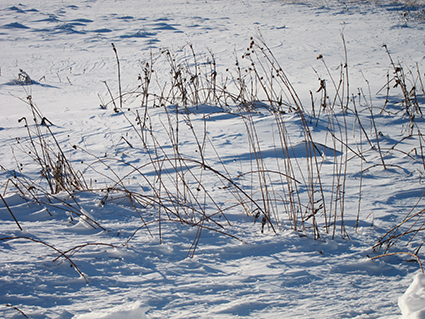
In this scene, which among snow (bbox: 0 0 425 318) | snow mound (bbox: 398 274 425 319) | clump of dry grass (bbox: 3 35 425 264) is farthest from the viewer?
clump of dry grass (bbox: 3 35 425 264)

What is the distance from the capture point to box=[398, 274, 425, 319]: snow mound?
96 cm

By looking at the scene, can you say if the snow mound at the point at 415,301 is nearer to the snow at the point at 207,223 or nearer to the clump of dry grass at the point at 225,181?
the snow at the point at 207,223

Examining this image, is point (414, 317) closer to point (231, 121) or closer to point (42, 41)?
point (231, 121)

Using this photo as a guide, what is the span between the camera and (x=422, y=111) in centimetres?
351

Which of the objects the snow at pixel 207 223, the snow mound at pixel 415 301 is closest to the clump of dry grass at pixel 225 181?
the snow at pixel 207 223

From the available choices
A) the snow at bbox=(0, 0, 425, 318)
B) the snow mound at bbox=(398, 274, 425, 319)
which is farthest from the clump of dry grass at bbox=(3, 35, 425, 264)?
the snow mound at bbox=(398, 274, 425, 319)

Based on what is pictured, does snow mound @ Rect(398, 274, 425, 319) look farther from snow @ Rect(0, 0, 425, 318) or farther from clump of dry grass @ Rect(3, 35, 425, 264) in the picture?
clump of dry grass @ Rect(3, 35, 425, 264)

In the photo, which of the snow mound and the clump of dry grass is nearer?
the snow mound

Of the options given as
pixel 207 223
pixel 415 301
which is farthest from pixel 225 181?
pixel 415 301

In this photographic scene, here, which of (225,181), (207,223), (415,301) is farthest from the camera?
(225,181)

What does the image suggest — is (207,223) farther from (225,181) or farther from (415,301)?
(415,301)

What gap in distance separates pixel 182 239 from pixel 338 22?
9.69 m

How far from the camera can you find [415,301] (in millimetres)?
991

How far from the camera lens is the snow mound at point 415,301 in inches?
37.7
